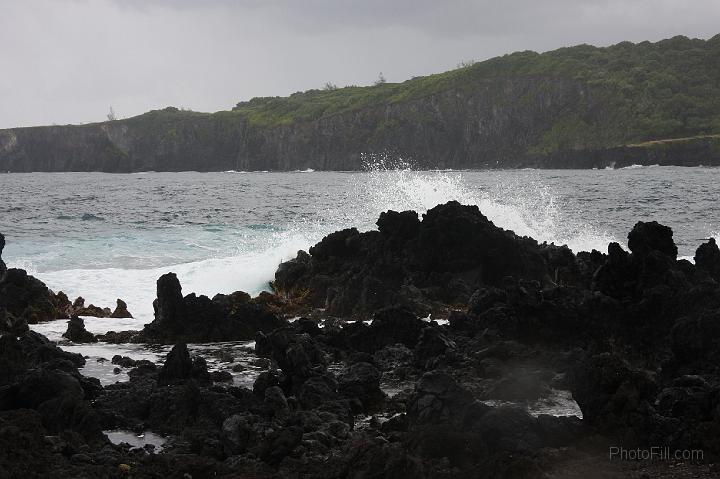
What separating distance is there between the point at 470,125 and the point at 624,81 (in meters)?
29.7

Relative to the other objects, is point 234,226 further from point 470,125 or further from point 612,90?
point 470,125

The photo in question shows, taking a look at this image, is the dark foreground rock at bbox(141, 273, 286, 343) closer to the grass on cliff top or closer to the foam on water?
the foam on water

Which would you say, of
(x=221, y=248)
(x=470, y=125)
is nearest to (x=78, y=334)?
(x=221, y=248)

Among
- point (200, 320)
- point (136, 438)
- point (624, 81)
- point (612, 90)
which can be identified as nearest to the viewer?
point (136, 438)

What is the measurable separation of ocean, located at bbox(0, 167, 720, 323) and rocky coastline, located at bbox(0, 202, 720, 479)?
5.79 metres

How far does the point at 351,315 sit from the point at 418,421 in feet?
30.2

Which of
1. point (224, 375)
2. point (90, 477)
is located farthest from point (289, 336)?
point (90, 477)

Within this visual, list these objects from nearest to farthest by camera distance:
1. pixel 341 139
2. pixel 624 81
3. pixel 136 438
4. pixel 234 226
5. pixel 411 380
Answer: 1. pixel 136 438
2. pixel 411 380
3. pixel 234 226
4. pixel 624 81
5. pixel 341 139

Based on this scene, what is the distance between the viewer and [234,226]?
43594 mm

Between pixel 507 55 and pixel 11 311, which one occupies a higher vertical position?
pixel 507 55

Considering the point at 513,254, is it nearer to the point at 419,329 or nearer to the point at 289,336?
the point at 419,329

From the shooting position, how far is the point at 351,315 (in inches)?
766

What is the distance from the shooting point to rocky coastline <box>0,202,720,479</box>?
9.17 meters

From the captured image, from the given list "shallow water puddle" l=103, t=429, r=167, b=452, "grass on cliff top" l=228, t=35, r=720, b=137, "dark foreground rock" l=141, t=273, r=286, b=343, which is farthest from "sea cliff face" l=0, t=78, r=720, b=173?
"shallow water puddle" l=103, t=429, r=167, b=452
